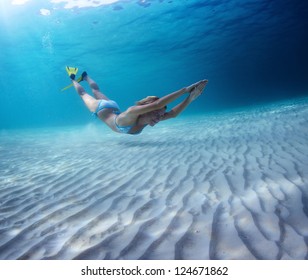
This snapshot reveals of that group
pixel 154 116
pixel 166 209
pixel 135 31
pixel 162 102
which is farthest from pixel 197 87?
pixel 135 31

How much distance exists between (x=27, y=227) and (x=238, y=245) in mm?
3022

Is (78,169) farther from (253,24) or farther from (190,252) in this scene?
(253,24)

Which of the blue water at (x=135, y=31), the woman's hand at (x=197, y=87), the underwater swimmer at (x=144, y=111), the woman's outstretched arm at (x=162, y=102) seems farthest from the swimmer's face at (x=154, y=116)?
the blue water at (x=135, y=31)

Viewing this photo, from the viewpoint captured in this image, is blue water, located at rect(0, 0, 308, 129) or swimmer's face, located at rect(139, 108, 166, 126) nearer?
swimmer's face, located at rect(139, 108, 166, 126)

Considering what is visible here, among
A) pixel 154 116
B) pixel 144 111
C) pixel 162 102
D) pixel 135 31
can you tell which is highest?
pixel 135 31

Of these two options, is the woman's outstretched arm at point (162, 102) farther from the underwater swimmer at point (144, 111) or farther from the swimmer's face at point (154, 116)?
the swimmer's face at point (154, 116)

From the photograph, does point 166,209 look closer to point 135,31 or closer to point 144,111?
point 144,111

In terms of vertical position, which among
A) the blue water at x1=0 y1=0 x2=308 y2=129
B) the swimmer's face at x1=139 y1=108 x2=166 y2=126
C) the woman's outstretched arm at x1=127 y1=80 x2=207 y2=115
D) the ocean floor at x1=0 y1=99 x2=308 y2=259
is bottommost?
the ocean floor at x1=0 y1=99 x2=308 y2=259

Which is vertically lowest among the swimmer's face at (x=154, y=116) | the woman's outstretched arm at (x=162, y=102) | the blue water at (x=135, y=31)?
the swimmer's face at (x=154, y=116)

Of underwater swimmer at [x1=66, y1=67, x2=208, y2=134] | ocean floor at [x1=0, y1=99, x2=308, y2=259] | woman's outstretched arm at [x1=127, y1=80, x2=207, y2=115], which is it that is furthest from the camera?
underwater swimmer at [x1=66, y1=67, x2=208, y2=134]

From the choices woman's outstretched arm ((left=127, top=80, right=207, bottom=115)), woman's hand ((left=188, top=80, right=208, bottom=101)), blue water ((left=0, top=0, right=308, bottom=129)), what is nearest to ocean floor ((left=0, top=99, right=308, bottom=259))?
woman's outstretched arm ((left=127, top=80, right=207, bottom=115))

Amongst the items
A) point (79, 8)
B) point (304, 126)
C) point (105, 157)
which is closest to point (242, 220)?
point (105, 157)

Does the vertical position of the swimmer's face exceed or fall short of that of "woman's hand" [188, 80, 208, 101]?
it falls short

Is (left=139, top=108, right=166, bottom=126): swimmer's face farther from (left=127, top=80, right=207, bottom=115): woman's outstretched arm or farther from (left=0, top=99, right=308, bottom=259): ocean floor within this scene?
(left=0, top=99, right=308, bottom=259): ocean floor
